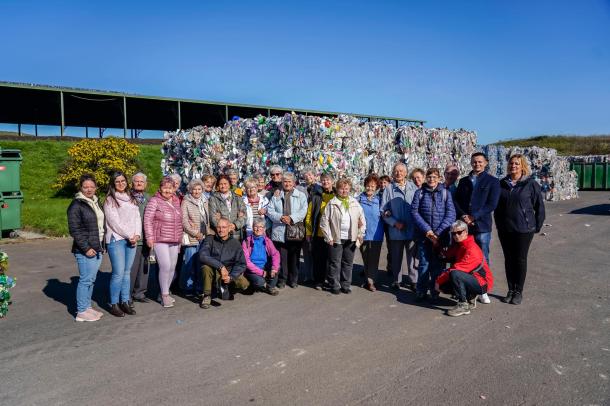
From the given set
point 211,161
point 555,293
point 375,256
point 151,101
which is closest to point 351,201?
point 375,256

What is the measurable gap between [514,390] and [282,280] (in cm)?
354

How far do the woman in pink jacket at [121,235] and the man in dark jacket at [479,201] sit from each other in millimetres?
3957

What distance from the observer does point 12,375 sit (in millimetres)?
3611

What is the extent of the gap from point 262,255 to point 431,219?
2237 millimetres

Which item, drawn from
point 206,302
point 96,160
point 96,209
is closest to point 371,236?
point 206,302

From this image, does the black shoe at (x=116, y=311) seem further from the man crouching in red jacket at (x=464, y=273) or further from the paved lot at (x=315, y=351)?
the man crouching in red jacket at (x=464, y=273)

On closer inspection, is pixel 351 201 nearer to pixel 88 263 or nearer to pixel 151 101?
pixel 88 263

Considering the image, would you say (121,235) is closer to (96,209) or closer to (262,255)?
(96,209)

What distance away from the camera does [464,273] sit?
16.8 feet

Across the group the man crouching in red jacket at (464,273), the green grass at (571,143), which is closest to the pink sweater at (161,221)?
the man crouching in red jacket at (464,273)

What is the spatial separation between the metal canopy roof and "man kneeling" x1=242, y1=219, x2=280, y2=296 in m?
15.4

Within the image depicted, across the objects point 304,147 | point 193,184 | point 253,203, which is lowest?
point 253,203

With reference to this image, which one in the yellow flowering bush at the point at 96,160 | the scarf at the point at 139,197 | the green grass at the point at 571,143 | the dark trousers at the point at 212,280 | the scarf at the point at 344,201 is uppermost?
the green grass at the point at 571,143

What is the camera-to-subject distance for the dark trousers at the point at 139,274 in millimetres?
5649
